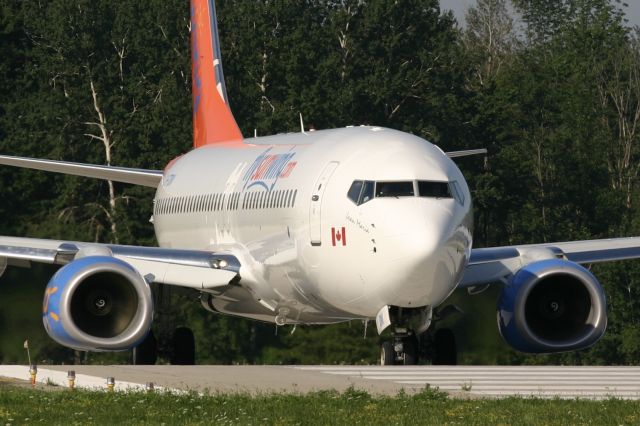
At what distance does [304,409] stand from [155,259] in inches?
418

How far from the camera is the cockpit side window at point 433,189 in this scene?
72.6ft

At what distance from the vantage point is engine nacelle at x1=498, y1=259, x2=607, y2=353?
2486cm

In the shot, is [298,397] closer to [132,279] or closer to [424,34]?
[132,279]

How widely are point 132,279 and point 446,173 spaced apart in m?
4.48

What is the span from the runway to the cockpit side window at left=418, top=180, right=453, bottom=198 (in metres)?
2.10

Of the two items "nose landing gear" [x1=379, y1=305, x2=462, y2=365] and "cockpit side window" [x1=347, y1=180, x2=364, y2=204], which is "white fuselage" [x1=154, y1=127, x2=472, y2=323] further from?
"nose landing gear" [x1=379, y1=305, x2=462, y2=365]

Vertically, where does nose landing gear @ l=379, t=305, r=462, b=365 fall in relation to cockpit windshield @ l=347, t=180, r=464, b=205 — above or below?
below

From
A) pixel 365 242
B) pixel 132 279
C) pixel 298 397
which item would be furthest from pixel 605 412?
pixel 132 279

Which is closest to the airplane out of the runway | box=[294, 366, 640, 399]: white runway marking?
box=[294, 366, 640, 399]: white runway marking

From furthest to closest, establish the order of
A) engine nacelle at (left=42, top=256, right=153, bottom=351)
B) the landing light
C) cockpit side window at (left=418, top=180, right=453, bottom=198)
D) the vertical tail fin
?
1. the vertical tail fin
2. the landing light
3. engine nacelle at (left=42, top=256, right=153, bottom=351)
4. cockpit side window at (left=418, top=180, right=453, bottom=198)

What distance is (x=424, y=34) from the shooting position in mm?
66188

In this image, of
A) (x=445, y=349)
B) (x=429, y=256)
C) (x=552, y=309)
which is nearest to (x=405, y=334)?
(x=429, y=256)

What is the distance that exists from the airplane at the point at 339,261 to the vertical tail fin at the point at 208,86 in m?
4.85

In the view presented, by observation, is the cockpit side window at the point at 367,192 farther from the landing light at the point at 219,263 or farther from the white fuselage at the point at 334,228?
the landing light at the point at 219,263
